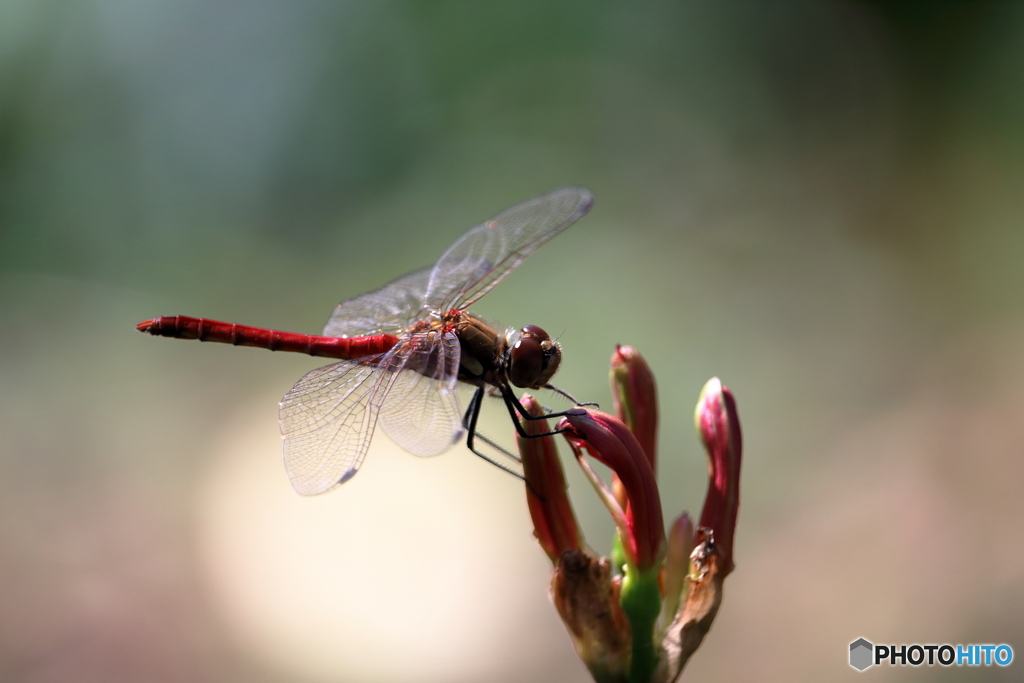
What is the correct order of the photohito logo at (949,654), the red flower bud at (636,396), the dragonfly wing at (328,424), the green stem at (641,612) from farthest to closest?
the photohito logo at (949,654) < the dragonfly wing at (328,424) < the red flower bud at (636,396) < the green stem at (641,612)

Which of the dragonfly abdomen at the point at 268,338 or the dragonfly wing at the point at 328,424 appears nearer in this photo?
the dragonfly wing at the point at 328,424

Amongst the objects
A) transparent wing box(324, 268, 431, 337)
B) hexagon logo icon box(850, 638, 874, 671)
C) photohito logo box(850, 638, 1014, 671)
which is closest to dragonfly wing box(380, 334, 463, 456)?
transparent wing box(324, 268, 431, 337)

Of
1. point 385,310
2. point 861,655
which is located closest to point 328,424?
point 385,310

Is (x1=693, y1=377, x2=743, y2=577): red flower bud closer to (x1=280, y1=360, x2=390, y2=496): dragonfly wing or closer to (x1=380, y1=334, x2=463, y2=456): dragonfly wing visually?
(x1=380, y1=334, x2=463, y2=456): dragonfly wing

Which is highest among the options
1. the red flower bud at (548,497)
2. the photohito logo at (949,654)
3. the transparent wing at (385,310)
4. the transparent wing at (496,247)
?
the transparent wing at (496,247)

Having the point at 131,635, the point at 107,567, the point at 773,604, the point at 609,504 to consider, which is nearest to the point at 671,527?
the point at 609,504

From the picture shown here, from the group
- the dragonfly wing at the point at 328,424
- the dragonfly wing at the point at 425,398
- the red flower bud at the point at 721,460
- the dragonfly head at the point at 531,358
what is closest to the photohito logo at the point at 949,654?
the red flower bud at the point at 721,460

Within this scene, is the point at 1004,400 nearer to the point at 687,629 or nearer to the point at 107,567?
the point at 687,629

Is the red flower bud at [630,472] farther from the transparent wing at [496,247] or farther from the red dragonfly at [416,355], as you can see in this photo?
the transparent wing at [496,247]
